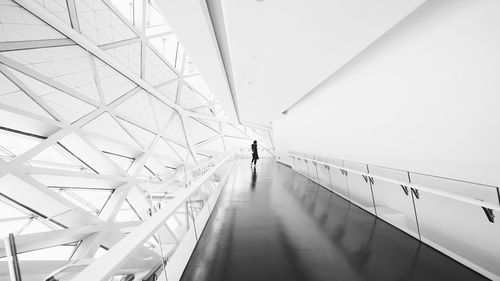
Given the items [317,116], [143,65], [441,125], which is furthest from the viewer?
[143,65]

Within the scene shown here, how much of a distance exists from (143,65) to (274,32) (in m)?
13.4

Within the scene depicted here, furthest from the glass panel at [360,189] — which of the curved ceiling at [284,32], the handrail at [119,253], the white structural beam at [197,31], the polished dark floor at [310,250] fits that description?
the white structural beam at [197,31]

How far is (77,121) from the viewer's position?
399 inches

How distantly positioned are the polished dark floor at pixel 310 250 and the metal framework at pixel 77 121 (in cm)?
172

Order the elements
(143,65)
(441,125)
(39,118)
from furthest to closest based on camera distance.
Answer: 1. (143,65)
2. (39,118)
3. (441,125)

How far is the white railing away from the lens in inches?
109

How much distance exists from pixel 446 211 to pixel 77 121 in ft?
48.5

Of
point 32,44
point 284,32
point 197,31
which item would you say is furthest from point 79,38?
point 284,32

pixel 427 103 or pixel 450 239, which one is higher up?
pixel 427 103

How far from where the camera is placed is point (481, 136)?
9.62ft

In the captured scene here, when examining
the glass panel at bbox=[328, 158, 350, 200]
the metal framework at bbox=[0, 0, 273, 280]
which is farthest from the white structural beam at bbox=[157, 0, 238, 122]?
the glass panel at bbox=[328, 158, 350, 200]

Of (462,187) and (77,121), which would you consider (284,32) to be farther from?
(77,121)

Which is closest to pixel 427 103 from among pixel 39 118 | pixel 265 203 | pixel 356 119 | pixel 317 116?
pixel 356 119

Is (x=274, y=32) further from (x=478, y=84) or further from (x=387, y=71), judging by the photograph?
(x=478, y=84)
